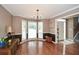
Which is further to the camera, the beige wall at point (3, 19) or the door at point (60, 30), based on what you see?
the door at point (60, 30)

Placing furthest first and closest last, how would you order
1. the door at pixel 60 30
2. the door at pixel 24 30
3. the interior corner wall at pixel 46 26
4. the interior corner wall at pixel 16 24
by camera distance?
1. the door at pixel 60 30
2. the interior corner wall at pixel 46 26
3. the door at pixel 24 30
4. the interior corner wall at pixel 16 24

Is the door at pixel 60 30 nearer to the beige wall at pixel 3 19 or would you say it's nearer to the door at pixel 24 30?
the door at pixel 24 30

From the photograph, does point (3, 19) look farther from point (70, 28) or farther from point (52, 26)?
point (70, 28)

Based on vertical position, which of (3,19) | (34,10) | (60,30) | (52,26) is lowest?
(60,30)

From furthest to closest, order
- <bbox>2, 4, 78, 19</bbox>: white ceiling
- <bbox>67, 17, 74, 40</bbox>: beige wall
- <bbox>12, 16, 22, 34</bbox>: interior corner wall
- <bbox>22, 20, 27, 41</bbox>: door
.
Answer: <bbox>67, 17, 74, 40</bbox>: beige wall < <bbox>22, 20, 27, 41</bbox>: door < <bbox>12, 16, 22, 34</bbox>: interior corner wall < <bbox>2, 4, 78, 19</bbox>: white ceiling

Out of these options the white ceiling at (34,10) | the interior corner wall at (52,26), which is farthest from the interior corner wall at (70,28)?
the white ceiling at (34,10)

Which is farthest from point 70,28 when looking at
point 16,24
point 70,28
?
point 16,24

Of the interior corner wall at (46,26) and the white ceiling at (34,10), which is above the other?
the white ceiling at (34,10)

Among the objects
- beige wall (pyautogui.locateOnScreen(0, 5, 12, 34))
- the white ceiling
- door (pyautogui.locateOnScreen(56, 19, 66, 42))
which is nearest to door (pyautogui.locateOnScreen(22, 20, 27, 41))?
the white ceiling

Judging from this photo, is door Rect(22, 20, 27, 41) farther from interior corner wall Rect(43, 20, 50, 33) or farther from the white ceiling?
interior corner wall Rect(43, 20, 50, 33)

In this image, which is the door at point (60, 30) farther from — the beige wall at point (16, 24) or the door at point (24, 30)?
the beige wall at point (16, 24)

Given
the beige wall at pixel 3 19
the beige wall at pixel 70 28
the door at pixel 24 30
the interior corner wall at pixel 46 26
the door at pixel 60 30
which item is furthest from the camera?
the door at pixel 60 30

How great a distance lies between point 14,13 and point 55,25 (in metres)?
3.21

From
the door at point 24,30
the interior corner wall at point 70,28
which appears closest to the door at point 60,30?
the interior corner wall at point 70,28
